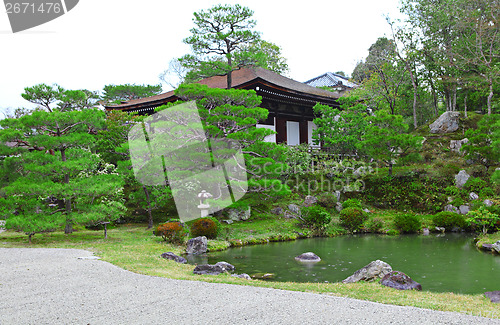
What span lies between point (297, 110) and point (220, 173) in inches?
329

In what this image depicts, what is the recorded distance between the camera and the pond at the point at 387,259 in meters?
7.32

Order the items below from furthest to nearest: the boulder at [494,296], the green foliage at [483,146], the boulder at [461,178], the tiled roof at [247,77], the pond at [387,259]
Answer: the tiled roof at [247,77] → the boulder at [461,178] → the green foliage at [483,146] → the pond at [387,259] → the boulder at [494,296]

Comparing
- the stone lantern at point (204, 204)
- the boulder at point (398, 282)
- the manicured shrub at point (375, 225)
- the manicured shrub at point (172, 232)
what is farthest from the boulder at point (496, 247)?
the manicured shrub at point (172, 232)

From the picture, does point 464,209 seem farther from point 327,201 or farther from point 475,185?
point 327,201

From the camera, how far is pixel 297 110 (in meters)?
19.4

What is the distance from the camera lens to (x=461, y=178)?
16609 mm

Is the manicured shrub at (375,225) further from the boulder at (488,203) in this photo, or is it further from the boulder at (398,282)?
the boulder at (398,282)

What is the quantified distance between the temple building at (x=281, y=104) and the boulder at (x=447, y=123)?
659 centimetres

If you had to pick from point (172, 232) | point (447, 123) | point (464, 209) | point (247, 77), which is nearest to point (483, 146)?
point (464, 209)

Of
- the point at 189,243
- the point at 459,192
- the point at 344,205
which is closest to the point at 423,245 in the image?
the point at 344,205

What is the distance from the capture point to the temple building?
17.0 metres

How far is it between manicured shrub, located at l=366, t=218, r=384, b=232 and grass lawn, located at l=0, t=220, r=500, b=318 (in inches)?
121

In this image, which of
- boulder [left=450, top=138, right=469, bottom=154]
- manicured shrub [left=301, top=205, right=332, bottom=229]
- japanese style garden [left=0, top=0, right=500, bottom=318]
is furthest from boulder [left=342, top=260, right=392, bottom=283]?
boulder [left=450, top=138, right=469, bottom=154]

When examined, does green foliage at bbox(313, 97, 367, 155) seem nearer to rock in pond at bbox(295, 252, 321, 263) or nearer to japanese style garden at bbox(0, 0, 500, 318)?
japanese style garden at bbox(0, 0, 500, 318)
